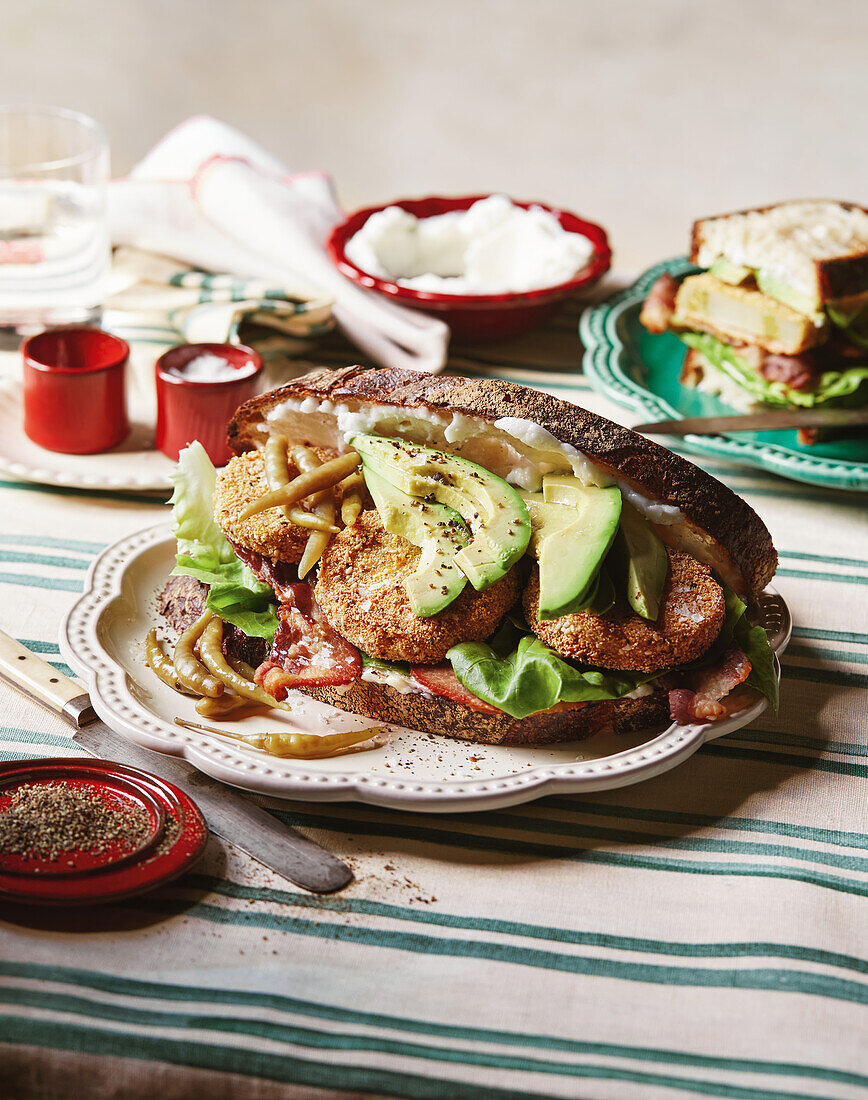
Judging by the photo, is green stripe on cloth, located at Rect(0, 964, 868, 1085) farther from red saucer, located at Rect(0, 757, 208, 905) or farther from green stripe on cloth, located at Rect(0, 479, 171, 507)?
green stripe on cloth, located at Rect(0, 479, 171, 507)

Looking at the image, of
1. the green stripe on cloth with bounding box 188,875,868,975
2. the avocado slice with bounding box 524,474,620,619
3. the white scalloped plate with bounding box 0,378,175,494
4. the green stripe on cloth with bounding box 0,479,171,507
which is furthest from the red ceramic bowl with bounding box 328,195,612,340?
the green stripe on cloth with bounding box 188,875,868,975

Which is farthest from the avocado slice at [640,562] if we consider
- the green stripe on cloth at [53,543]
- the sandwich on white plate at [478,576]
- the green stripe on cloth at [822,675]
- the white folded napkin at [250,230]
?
the white folded napkin at [250,230]

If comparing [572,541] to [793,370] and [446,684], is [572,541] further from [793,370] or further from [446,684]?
[793,370]

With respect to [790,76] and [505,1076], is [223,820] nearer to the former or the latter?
[505,1076]

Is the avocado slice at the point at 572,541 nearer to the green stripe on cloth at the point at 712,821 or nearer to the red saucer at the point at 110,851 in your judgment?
the green stripe on cloth at the point at 712,821

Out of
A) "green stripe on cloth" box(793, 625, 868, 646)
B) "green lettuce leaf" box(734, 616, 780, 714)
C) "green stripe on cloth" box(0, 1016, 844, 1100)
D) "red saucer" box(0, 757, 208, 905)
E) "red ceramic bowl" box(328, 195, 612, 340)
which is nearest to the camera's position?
"green stripe on cloth" box(0, 1016, 844, 1100)

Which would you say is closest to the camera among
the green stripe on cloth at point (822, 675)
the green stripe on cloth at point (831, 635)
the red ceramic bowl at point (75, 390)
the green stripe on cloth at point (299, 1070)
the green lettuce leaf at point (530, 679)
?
the green stripe on cloth at point (299, 1070)
